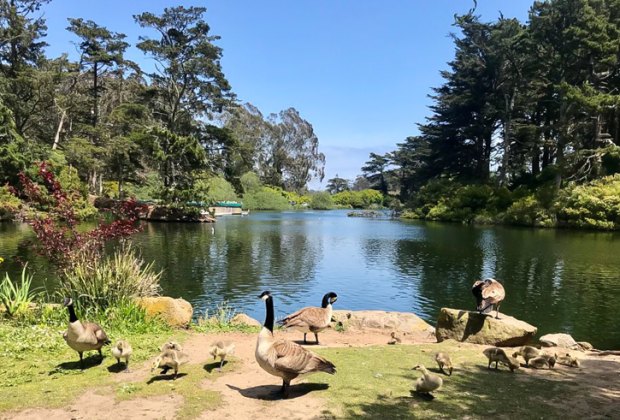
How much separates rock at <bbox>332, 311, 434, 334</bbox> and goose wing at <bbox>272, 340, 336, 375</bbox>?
6.58 meters

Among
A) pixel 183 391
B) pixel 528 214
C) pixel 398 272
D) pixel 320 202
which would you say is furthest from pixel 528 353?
pixel 320 202

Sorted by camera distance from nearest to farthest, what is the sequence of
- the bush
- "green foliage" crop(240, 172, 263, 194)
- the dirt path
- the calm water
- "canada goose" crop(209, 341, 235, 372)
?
the dirt path
"canada goose" crop(209, 341, 235, 372)
the calm water
the bush
"green foliage" crop(240, 172, 263, 194)

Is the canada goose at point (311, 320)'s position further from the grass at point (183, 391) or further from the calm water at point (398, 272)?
the calm water at point (398, 272)

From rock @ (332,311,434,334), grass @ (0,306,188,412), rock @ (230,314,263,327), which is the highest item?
grass @ (0,306,188,412)

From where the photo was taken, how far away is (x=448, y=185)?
206 feet

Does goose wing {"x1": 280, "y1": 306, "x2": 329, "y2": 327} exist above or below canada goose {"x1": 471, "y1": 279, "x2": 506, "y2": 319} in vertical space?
below

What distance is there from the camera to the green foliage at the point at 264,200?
9168 centimetres

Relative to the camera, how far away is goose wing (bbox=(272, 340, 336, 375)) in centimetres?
574

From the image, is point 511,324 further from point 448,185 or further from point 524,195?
point 448,185

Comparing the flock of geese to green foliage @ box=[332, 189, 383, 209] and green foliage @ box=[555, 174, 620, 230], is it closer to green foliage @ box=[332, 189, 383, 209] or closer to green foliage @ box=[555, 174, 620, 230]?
green foliage @ box=[555, 174, 620, 230]

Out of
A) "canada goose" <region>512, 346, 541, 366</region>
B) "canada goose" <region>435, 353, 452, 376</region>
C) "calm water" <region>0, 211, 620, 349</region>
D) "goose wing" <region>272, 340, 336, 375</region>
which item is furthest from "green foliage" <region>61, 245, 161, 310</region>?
"canada goose" <region>512, 346, 541, 366</region>

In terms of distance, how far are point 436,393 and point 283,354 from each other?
211cm

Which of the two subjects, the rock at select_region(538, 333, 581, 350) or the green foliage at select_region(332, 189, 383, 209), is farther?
the green foliage at select_region(332, 189, 383, 209)

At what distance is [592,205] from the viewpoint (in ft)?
140
